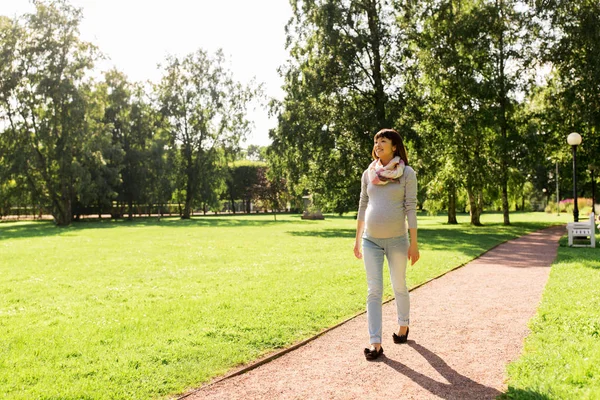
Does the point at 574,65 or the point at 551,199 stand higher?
the point at 574,65

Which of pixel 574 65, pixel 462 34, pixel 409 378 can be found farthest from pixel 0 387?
pixel 574 65

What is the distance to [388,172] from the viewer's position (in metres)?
4.79

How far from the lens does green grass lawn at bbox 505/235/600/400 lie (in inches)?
151

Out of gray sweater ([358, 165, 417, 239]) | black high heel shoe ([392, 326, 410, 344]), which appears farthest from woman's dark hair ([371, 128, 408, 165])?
black high heel shoe ([392, 326, 410, 344])

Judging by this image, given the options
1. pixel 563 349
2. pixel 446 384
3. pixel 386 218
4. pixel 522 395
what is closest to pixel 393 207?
pixel 386 218

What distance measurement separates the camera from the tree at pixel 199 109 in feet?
158

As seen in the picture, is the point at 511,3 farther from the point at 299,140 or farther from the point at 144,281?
the point at 144,281

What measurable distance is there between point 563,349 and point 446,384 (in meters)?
1.56

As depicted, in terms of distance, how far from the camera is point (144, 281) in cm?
1003

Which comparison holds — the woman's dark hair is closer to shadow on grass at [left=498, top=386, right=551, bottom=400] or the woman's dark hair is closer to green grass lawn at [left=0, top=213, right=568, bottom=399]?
green grass lawn at [left=0, top=213, right=568, bottom=399]

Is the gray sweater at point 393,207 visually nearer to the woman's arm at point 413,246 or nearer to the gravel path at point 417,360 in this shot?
the woman's arm at point 413,246

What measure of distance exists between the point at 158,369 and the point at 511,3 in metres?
29.3

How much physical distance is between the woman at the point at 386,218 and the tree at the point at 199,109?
45.3 metres

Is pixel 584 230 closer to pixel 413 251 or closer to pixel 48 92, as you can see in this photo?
pixel 413 251
